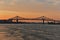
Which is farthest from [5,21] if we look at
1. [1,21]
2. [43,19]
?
[43,19]

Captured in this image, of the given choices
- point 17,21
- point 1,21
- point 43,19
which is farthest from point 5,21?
point 43,19

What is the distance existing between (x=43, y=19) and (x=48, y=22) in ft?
56.0

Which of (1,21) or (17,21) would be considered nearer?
(17,21)

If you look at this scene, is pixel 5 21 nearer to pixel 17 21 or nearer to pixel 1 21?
pixel 1 21

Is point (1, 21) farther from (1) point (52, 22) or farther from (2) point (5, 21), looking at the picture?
(1) point (52, 22)

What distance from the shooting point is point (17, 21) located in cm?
16338

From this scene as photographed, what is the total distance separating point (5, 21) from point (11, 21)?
4.90m

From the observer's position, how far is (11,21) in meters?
177

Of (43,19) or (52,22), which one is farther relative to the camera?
(52,22)

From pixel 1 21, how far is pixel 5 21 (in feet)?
10.4

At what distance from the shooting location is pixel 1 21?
178000mm

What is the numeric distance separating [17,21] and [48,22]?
1183 inches

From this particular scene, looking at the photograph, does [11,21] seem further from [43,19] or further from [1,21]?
[43,19]

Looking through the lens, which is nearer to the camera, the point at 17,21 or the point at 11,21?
the point at 17,21
